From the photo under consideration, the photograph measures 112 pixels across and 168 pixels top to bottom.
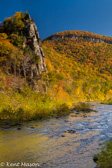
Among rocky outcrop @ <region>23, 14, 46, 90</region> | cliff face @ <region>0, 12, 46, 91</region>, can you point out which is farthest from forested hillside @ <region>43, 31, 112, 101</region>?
cliff face @ <region>0, 12, 46, 91</region>

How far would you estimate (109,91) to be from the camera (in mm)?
68688

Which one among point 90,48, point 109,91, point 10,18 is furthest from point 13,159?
point 90,48

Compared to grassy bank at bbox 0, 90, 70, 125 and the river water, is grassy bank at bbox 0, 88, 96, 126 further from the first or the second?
the river water

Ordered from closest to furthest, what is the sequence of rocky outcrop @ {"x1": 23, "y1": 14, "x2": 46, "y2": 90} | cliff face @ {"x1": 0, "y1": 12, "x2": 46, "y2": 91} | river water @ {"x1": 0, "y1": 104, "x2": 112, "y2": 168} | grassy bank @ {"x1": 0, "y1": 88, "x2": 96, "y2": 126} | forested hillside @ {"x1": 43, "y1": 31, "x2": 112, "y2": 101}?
river water @ {"x1": 0, "y1": 104, "x2": 112, "y2": 168} < grassy bank @ {"x1": 0, "y1": 88, "x2": 96, "y2": 126} < cliff face @ {"x1": 0, "y1": 12, "x2": 46, "y2": 91} < rocky outcrop @ {"x1": 23, "y1": 14, "x2": 46, "y2": 90} < forested hillside @ {"x1": 43, "y1": 31, "x2": 112, "y2": 101}

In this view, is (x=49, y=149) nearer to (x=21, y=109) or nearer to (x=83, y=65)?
(x=21, y=109)

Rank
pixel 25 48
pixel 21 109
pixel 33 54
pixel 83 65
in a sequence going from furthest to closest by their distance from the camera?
pixel 83 65
pixel 33 54
pixel 25 48
pixel 21 109

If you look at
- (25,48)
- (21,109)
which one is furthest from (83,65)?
(21,109)

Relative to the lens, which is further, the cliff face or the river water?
the cliff face

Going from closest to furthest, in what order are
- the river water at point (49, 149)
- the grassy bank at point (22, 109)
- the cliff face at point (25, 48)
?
1. the river water at point (49, 149)
2. the grassy bank at point (22, 109)
3. the cliff face at point (25, 48)

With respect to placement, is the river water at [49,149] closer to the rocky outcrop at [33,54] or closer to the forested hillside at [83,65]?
the rocky outcrop at [33,54]

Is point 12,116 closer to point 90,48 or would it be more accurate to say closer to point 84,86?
point 84,86

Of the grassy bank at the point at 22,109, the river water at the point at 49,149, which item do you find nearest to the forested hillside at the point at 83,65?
the grassy bank at the point at 22,109

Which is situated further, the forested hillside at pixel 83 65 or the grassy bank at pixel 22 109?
the forested hillside at pixel 83 65

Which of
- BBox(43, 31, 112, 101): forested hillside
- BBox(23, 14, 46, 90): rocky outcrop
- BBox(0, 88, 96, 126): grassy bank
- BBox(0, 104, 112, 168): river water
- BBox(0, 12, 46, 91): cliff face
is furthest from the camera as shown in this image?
BBox(43, 31, 112, 101): forested hillside
